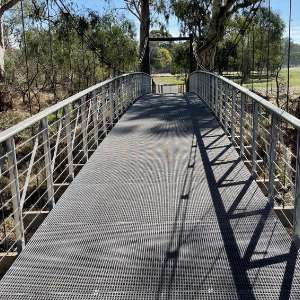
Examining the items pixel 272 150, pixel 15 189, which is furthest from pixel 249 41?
pixel 15 189

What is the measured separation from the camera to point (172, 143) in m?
6.00

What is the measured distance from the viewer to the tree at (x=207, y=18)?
1647cm

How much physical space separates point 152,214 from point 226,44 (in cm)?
2369

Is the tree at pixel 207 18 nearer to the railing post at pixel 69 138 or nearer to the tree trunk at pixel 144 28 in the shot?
the tree trunk at pixel 144 28

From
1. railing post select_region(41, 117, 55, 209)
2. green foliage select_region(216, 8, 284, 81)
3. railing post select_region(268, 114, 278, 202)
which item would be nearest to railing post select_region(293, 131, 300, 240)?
railing post select_region(268, 114, 278, 202)

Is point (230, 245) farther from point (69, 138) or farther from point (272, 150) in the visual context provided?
point (69, 138)

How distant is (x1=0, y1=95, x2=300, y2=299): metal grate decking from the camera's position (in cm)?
252

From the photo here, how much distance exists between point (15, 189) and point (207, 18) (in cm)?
1999

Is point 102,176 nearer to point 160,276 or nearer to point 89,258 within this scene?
point 89,258

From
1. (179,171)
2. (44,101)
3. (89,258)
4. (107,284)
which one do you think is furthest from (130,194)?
(44,101)

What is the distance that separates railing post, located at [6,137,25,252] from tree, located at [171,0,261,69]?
41.2 ft

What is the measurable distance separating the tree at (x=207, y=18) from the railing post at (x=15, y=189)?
A: 12.6 m

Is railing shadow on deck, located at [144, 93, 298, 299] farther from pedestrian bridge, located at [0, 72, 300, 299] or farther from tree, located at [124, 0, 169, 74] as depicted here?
tree, located at [124, 0, 169, 74]

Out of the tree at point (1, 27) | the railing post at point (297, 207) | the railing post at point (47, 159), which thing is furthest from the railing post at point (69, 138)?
the tree at point (1, 27)
